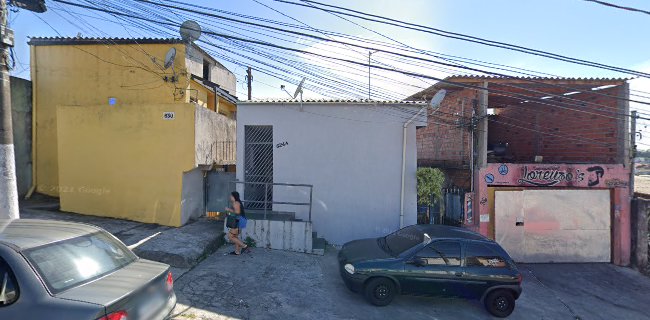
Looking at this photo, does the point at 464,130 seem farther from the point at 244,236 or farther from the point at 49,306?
the point at 49,306

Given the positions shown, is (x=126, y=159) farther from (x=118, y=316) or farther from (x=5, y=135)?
(x=118, y=316)

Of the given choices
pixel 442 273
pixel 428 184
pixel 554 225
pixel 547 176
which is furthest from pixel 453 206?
pixel 442 273

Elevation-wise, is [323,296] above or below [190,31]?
below

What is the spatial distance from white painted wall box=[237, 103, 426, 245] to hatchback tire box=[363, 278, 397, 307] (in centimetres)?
311

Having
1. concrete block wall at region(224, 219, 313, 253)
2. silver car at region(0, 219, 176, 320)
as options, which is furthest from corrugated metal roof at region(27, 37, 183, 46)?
silver car at region(0, 219, 176, 320)

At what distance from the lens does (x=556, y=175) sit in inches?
332

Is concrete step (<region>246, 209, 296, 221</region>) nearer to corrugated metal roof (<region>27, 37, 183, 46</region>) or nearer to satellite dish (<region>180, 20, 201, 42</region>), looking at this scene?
satellite dish (<region>180, 20, 201, 42</region>)

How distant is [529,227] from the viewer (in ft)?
27.6

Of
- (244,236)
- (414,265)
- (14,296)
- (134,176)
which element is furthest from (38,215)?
(414,265)

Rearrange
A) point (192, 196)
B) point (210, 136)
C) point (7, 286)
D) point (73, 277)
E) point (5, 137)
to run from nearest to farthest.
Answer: point (7, 286) → point (73, 277) → point (5, 137) → point (192, 196) → point (210, 136)

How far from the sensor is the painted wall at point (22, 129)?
30.2 feet

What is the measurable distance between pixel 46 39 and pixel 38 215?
20.5 feet

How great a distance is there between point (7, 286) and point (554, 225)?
10.8 m

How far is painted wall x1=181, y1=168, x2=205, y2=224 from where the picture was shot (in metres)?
7.79
